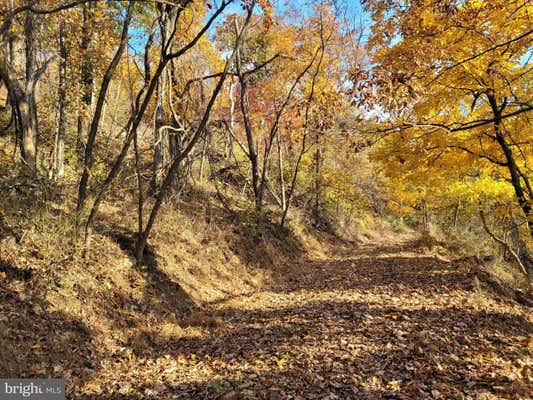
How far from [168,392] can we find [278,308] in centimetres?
350

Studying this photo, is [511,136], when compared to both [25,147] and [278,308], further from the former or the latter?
[25,147]

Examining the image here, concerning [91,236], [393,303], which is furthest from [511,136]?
[91,236]

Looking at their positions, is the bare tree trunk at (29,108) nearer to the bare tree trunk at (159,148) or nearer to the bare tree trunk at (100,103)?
the bare tree trunk at (100,103)

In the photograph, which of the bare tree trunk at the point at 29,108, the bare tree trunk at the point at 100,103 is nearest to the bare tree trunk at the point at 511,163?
the bare tree trunk at the point at 100,103

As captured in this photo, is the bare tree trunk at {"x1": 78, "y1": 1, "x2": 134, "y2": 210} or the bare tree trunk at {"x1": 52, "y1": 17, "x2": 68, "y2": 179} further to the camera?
the bare tree trunk at {"x1": 52, "y1": 17, "x2": 68, "y2": 179}

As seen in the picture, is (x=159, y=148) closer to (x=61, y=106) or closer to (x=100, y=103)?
(x=61, y=106)

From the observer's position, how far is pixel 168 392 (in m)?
4.16
